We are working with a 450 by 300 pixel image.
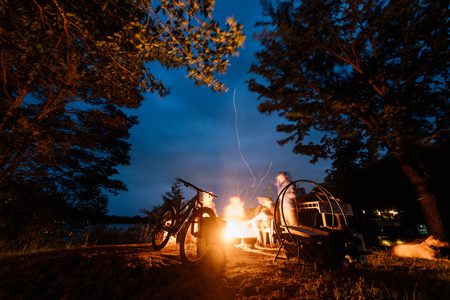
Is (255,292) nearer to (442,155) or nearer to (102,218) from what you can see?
(102,218)

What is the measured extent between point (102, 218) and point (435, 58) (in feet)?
66.2

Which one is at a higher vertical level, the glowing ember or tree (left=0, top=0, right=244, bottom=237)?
tree (left=0, top=0, right=244, bottom=237)

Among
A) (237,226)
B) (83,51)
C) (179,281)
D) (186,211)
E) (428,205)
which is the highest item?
(83,51)

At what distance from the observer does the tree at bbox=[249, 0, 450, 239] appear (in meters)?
8.44

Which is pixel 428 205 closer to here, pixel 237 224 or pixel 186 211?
pixel 237 224

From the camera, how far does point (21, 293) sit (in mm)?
3055

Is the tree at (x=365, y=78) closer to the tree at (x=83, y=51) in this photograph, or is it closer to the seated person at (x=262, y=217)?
the seated person at (x=262, y=217)

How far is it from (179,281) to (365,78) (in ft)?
40.1

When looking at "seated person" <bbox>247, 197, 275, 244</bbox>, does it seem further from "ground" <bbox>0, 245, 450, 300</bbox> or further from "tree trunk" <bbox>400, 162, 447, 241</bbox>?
"tree trunk" <bbox>400, 162, 447, 241</bbox>

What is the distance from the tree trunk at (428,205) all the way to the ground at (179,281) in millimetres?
6605

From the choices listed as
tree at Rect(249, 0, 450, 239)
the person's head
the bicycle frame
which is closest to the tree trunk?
tree at Rect(249, 0, 450, 239)

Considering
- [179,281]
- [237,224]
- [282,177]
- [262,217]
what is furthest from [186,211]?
[237,224]

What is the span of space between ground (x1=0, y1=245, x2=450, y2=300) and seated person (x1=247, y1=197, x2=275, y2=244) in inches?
167

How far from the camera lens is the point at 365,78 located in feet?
32.3
